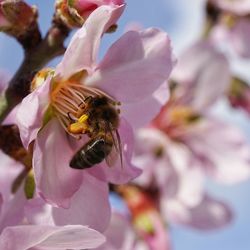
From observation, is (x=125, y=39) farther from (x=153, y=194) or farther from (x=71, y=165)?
(x=153, y=194)

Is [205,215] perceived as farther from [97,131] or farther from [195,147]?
[97,131]

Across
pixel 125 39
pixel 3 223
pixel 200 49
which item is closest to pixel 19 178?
pixel 3 223

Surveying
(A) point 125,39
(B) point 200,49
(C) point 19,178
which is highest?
(A) point 125,39

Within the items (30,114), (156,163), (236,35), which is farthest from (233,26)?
(30,114)

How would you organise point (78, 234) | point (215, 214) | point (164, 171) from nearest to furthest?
point (78, 234)
point (164, 171)
point (215, 214)

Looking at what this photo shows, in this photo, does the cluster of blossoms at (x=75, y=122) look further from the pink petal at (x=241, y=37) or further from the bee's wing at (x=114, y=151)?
the pink petal at (x=241, y=37)

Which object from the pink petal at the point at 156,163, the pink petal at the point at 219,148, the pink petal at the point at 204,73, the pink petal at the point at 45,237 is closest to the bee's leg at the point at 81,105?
the pink petal at the point at 45,237

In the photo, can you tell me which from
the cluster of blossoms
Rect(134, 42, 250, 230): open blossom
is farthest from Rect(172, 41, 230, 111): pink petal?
the cluster of blossoms
